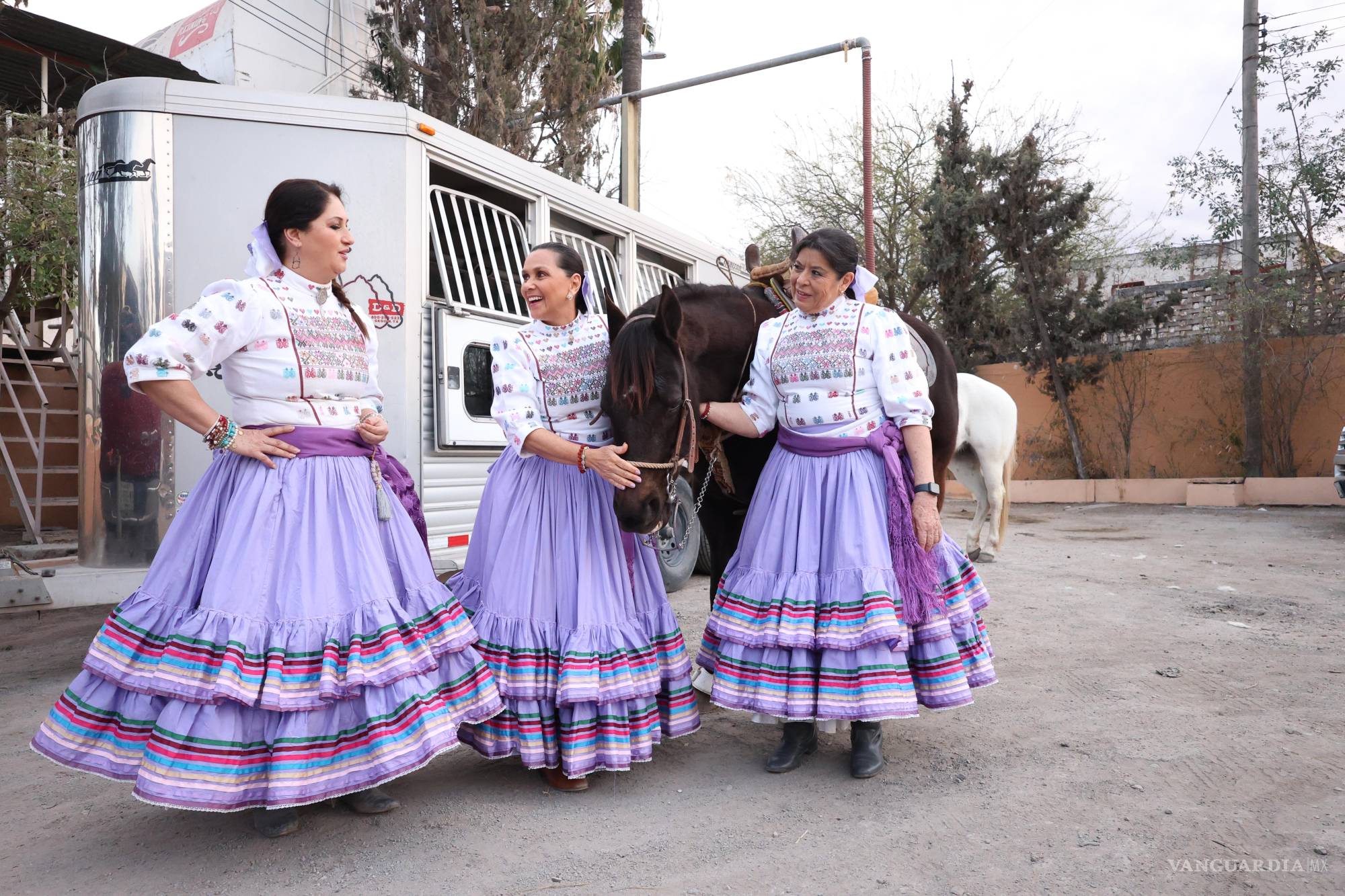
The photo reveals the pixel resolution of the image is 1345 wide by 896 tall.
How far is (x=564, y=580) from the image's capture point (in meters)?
2.85

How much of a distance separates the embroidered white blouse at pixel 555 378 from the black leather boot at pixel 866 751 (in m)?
1.27

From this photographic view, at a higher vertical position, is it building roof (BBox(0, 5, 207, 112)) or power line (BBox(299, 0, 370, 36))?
power line (BBox(299, 0, 370, 36))

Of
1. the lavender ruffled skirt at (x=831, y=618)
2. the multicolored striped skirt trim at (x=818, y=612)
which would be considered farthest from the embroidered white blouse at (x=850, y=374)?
the multicolored striped skirt trim at (x=818, y=612)

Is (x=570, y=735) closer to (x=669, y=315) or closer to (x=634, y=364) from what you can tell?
(x=634, y=364)

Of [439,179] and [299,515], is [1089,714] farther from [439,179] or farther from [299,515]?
[439,179]

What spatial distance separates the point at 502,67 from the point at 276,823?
44.5ft

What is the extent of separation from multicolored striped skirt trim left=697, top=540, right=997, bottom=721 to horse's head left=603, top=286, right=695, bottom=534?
0.55 meters

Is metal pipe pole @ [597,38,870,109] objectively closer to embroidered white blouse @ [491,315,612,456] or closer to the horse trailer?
the horse trailer

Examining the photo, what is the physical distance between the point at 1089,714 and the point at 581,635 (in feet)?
6.86

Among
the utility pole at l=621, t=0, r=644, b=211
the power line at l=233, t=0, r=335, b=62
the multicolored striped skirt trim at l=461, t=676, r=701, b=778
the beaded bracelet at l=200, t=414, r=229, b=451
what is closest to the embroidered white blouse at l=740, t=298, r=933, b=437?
the multicolored striped skirt trim at l=461, t=676, r=701, b=778

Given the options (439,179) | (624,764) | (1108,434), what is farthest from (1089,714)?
(1108,434)

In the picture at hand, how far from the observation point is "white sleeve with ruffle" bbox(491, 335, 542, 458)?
9.21ft

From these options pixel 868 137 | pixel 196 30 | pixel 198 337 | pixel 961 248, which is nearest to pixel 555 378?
pixel 198 337

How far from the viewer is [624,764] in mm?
Answer: 2781
